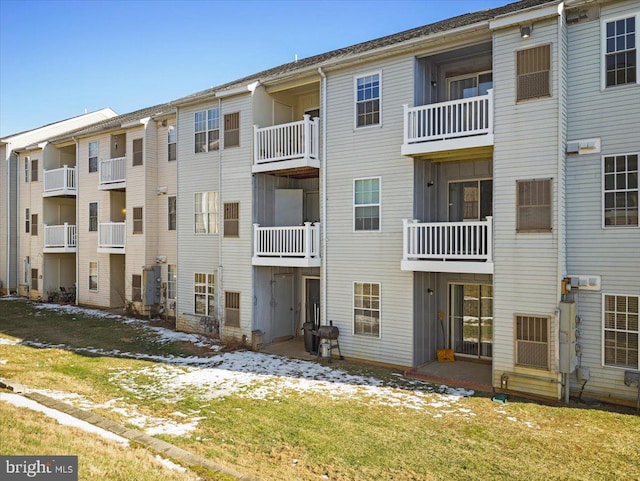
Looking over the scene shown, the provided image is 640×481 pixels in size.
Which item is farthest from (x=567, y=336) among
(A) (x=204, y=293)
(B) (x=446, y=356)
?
(A) (x=204, y=293)

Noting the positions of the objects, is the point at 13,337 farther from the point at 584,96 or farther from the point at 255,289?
the point at 584,96

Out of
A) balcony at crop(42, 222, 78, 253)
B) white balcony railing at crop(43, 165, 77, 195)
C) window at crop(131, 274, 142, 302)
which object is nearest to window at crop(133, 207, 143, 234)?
window at crop(131, 274, 142, 302)

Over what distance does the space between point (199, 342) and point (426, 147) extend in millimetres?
10232

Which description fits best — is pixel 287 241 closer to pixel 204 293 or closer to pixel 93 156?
pixel 204 293

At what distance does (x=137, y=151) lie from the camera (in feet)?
73.8

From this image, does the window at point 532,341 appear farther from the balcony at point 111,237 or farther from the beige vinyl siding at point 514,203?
the balcony at point 111,237

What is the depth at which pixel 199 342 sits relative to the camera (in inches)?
666

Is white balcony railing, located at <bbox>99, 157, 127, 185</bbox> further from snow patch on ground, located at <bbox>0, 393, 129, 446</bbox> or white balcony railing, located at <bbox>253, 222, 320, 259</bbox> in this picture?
snow patch on ground, located at <bbox>0, 393, 129, 446</bbox>

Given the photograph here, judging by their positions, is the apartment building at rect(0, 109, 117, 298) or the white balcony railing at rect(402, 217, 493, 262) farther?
the apartment building at rect(0, 109, 117, 298)

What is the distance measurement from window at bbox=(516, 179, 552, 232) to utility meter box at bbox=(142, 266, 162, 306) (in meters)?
16.2

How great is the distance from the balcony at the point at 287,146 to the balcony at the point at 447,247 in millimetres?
3998

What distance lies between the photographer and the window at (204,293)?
18086 mm

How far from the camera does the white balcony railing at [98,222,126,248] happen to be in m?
23.1

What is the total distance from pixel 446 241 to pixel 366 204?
9.44 ft
